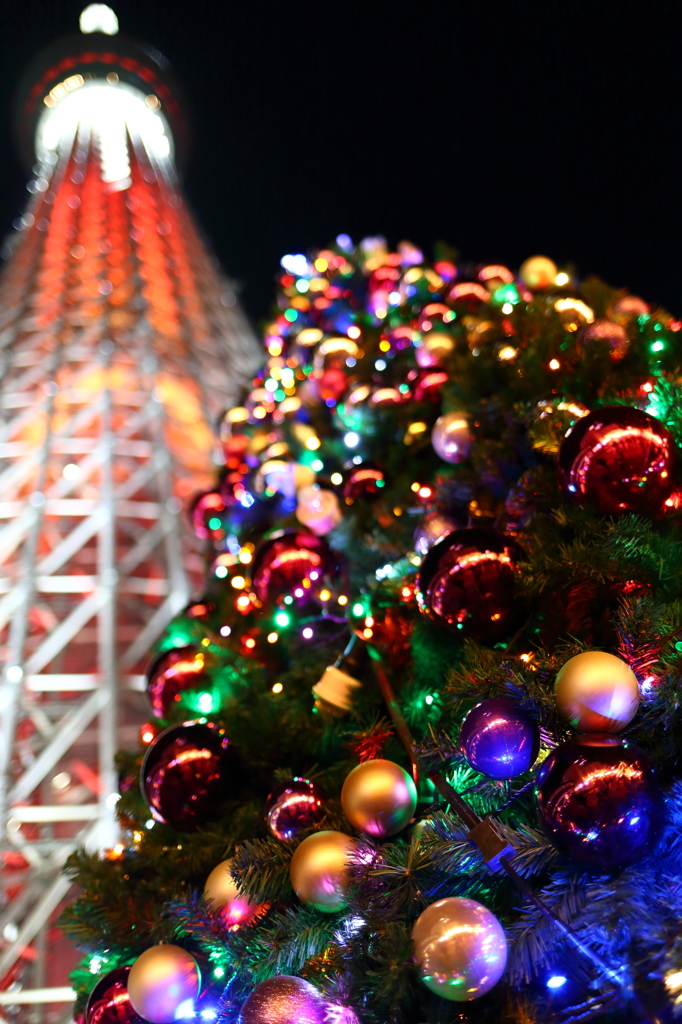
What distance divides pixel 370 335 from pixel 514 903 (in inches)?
84.7

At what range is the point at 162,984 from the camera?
3.77ft

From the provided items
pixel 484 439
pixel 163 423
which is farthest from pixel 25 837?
pixel 163 423

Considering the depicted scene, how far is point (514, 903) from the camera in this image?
1.10m

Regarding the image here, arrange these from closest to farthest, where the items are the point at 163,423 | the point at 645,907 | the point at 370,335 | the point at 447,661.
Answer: the point at 645,907 → the point at 447,661 → the point at 370,335 → the point at 163,423

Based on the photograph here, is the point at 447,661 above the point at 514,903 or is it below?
above

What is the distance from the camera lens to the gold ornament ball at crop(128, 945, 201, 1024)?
1.15 meters

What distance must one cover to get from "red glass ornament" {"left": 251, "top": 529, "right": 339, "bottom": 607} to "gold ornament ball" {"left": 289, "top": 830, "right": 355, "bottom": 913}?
62 cm

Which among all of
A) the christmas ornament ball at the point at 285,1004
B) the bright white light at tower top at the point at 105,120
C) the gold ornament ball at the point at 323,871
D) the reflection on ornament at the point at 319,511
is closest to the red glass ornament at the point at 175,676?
the reflection on ornament at the point at 319,511

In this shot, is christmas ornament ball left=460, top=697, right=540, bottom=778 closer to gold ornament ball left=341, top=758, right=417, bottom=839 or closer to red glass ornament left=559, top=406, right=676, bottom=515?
gold ornament ball left=341, top=758, right=417, bottom=839

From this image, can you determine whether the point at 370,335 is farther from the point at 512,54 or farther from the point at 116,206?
the point at 116,206

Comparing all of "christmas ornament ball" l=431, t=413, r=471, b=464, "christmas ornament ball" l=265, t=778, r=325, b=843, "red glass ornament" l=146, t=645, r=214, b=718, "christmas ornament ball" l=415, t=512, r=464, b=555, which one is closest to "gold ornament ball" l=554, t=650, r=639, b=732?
"christmas ornament ball" l=265, t=778, r=325, b=843

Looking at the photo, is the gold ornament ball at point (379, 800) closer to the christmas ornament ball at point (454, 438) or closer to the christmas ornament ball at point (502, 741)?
the christmas ornament ball at point (502, 741)

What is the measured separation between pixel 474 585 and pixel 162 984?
791mm

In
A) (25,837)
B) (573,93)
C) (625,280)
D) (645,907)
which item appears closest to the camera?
(645,907)
